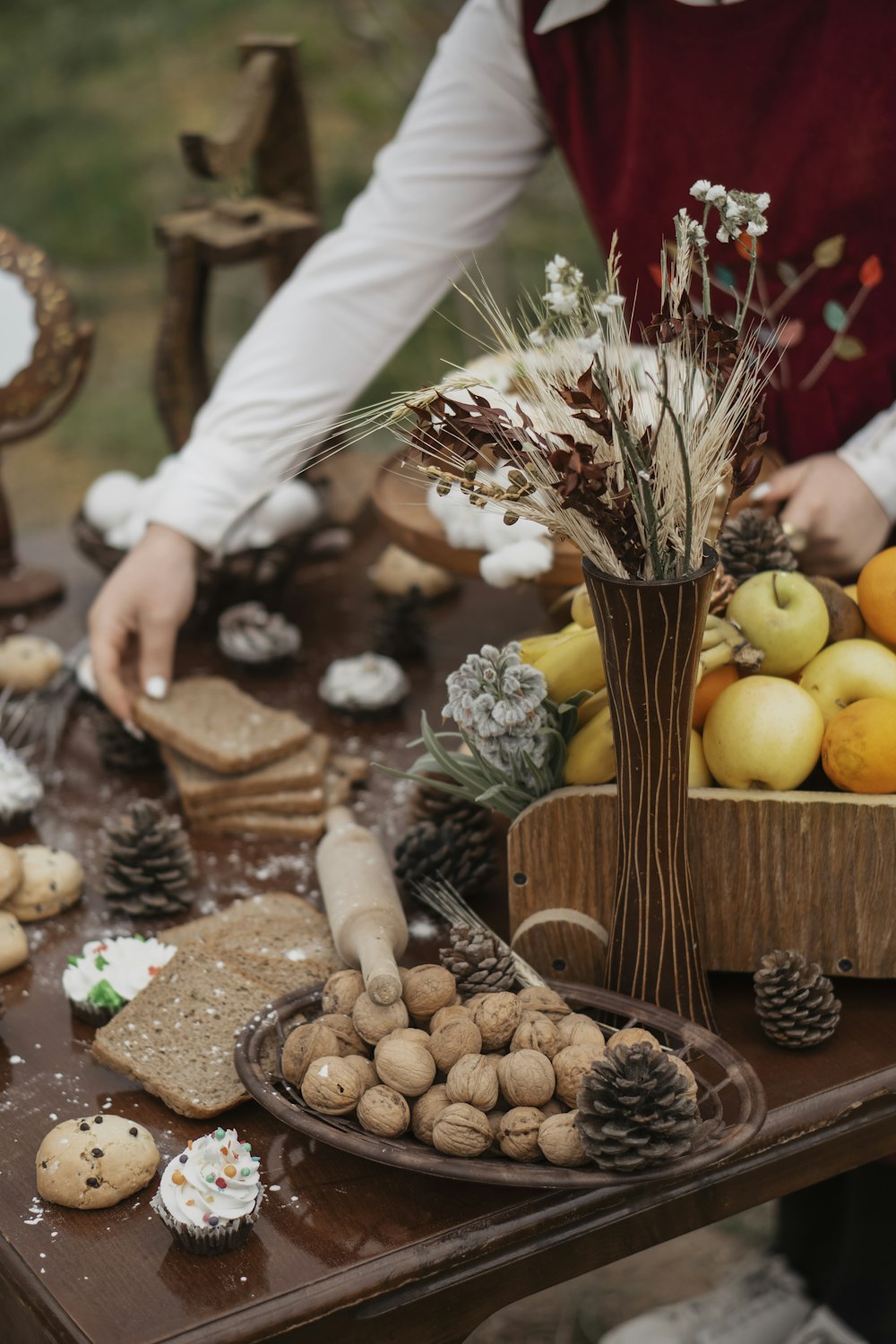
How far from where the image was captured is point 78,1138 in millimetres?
950

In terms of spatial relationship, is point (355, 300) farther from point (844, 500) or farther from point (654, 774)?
point (654, 774)

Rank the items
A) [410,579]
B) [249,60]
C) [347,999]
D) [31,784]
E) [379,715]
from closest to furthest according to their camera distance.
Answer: [347,999]
[31,784]
[379,715]
[410,579]
[249,60]

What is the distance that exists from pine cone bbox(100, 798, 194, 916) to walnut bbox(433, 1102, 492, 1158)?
18.0 inches

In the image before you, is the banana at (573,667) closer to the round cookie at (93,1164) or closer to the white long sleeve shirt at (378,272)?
the round cookie at (93,1164)

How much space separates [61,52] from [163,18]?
0.44 meters

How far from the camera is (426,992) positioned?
38.9 inches

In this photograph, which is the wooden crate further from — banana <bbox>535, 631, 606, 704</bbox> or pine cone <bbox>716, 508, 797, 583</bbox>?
pine cone <bbox>716, 508, 797, 583</bbox>

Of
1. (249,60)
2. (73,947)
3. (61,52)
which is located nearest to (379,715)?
(73,947)

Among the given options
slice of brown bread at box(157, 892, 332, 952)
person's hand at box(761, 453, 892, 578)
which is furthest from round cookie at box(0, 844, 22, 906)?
person's hand at box(761, 453, 892, 578)

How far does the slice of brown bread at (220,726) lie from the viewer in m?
1.41

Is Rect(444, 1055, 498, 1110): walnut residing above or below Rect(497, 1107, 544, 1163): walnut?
above

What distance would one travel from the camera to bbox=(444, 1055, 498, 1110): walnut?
915 mm

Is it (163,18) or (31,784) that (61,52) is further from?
(31,784)

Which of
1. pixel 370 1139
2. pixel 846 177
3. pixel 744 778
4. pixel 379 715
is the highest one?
pixel 846 177
